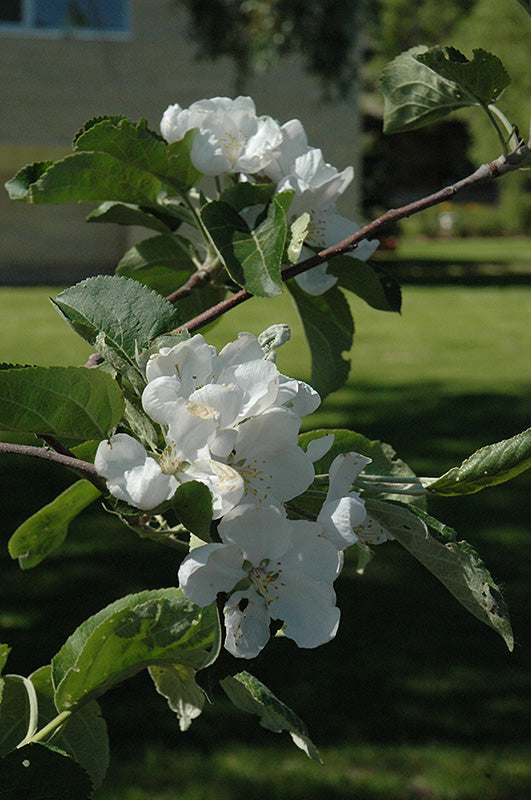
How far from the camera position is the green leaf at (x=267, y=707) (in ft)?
2.18

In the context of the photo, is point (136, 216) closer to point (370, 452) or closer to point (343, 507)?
point (370, 452)

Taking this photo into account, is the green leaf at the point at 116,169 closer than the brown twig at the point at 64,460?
No

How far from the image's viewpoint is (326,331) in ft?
3.32

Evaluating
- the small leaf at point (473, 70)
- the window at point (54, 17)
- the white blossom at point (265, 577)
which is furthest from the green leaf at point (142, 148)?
the window at point (54, 17)

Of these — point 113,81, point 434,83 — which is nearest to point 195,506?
point 434,83

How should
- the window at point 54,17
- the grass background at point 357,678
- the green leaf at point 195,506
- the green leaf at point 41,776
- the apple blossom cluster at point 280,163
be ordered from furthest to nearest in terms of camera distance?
the window at point 54,17, the grass background at point 357,678, the apple blossom cluster at point 280,163, the green leaf at point 41,776, the green leaf at point 195,506

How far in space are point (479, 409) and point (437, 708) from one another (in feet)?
13.6

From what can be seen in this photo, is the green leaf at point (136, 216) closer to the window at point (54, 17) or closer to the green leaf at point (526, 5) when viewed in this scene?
the green leaf at point (526, 5)

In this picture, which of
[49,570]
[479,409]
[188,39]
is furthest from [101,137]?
[188,39]

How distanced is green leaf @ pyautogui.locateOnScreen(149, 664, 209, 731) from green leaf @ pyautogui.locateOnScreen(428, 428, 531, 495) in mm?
298

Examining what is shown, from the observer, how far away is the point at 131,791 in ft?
8.19

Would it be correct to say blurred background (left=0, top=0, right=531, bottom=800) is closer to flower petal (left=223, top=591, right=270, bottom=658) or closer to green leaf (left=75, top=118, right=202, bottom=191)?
green leaf (left=75, top=118, right=202, bottom=191)

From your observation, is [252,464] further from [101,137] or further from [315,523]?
[101,137]

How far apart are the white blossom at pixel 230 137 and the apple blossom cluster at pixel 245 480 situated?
0.33m
